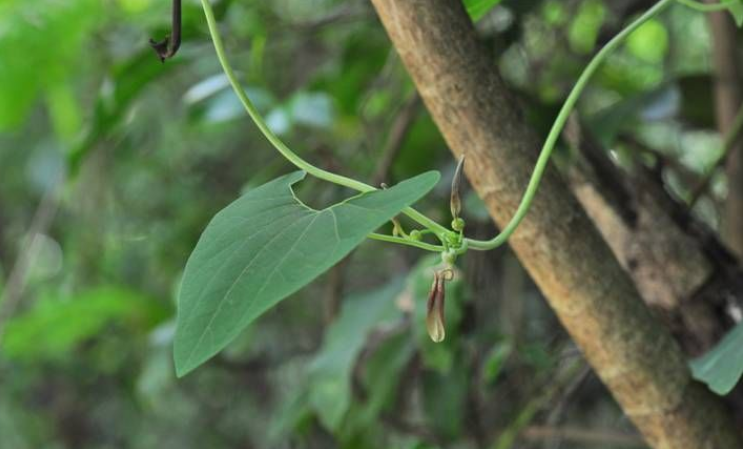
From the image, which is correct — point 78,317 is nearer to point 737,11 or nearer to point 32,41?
point 32,41

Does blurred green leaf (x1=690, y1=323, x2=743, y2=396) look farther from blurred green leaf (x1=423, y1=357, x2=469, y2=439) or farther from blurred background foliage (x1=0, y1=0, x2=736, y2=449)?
blurred green leaf (x1=423, y1=357, x2=469, y2=439)

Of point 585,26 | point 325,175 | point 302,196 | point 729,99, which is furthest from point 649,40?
point 325,175

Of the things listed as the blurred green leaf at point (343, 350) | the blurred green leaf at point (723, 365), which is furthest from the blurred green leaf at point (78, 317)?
the blurred green leaf at point (723, 365)

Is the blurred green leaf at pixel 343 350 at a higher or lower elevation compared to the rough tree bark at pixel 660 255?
lower

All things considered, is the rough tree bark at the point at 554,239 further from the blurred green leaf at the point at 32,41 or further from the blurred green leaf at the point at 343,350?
the blurred green leaf at the point at 32,41

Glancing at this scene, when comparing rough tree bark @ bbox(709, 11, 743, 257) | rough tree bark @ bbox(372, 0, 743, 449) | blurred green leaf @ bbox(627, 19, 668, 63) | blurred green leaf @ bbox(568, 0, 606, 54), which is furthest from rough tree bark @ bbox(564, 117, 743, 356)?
blurred green leaf @ bbox(627, 19, 668, 63)

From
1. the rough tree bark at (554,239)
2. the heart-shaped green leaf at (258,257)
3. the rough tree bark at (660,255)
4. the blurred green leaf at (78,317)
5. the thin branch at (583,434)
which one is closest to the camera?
the heart-shaped green leaf at (258,257)
